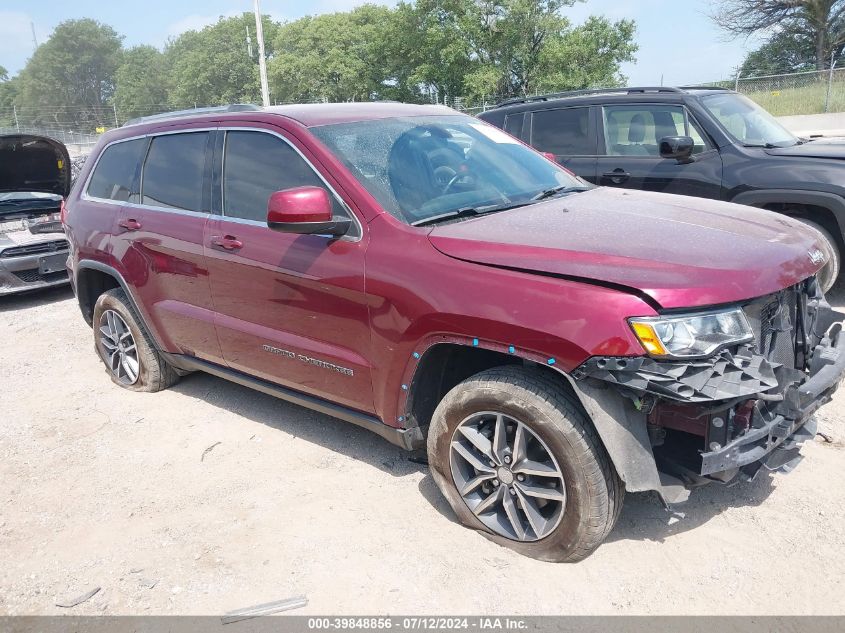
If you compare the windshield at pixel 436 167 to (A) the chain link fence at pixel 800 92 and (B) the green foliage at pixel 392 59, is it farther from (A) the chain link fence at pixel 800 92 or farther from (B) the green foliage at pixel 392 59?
(B) the green foliage at pixel 392 59

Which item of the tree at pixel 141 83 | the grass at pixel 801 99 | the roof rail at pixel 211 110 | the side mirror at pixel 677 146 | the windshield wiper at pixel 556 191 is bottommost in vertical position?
the windshield wiper at pixel 556 191

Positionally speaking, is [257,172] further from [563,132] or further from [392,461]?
[563,132]

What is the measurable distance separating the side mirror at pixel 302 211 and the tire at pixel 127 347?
222 cm

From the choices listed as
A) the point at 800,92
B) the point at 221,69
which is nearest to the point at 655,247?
the point at 800,92

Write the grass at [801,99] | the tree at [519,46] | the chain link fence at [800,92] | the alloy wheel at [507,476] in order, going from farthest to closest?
1. the tree at [519,46]
2. the grass at [801,99]
3. the chain link fence at [800,92]
4. the alloy wheel at [507,476]

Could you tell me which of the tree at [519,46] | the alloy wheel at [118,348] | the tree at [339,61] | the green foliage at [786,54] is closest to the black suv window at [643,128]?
the alloy wheel at [118,348]

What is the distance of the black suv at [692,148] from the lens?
219 inches

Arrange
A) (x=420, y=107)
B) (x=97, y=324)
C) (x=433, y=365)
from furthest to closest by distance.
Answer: (x=97, y=324) → (x=420, y=107) → (x=433, y=365)

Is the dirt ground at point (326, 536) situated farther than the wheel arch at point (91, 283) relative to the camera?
No

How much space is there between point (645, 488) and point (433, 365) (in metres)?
1.04

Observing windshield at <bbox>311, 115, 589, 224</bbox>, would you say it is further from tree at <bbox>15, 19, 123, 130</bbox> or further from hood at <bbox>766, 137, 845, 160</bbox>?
tree at <bbox>15, 19, 123, 130</bbox>

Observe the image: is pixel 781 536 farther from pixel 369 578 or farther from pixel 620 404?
pixel 369 578

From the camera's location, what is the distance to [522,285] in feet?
8.47

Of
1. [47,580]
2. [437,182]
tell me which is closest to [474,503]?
[437,182]
